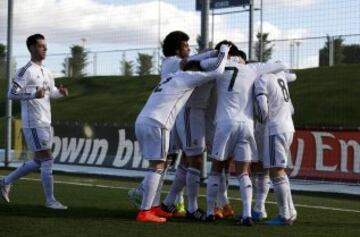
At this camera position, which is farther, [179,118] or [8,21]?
[8,21]

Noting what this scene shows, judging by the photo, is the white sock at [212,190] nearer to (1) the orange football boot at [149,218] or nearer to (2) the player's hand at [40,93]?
(1) the orange football boot at [149,218]

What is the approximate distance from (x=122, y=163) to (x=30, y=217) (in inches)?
328

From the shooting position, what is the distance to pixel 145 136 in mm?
7539

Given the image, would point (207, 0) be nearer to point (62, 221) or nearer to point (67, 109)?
point (62, 221)

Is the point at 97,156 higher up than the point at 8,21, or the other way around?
the point at 8,21

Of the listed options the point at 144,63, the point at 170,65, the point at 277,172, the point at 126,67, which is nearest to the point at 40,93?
the point at 170,65

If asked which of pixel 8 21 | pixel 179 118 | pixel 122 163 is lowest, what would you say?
pixel 122 163

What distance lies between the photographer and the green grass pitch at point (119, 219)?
6797 mm

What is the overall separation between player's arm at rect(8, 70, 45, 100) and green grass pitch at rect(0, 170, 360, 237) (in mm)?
1291

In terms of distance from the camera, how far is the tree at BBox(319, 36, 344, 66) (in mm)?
18672

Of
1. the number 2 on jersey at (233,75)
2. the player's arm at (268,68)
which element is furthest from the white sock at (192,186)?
the player's arm at (268,68)

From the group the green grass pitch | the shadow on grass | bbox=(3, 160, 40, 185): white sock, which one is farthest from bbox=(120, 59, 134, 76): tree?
the shadow on grass

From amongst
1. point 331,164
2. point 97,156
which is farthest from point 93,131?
point 331,164

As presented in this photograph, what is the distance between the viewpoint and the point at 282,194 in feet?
24.8
